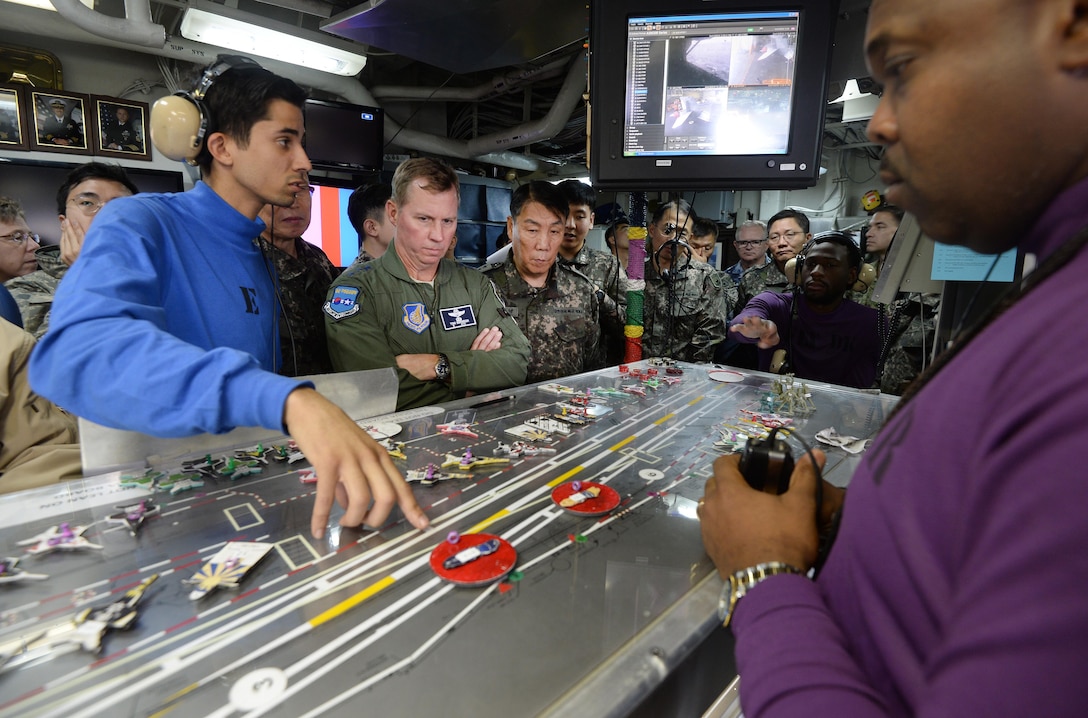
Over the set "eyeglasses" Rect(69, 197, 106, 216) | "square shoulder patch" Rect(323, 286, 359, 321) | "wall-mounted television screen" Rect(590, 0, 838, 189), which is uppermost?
"wall-mounted television screen" Rect(590, 0, 838, 189)

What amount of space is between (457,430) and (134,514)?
0.72 metres

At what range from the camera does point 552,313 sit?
304 centimetres

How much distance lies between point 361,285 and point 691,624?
1925 millimetres

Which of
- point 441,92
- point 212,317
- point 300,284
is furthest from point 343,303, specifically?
point 441,92

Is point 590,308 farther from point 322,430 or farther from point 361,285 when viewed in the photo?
point 322,430

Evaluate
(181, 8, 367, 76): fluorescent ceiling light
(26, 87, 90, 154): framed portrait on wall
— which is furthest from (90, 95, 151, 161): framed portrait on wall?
(181, 8, 367, 76): fluorescent ceiling light

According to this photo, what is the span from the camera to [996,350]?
18.4 inches

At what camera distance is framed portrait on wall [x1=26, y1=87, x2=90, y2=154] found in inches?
161

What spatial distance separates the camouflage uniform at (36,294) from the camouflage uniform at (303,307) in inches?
42.2

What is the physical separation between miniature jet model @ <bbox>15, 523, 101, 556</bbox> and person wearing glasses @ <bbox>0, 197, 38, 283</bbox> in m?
3.05

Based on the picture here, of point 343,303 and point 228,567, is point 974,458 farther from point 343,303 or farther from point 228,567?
point 343,303

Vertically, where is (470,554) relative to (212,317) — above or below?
below

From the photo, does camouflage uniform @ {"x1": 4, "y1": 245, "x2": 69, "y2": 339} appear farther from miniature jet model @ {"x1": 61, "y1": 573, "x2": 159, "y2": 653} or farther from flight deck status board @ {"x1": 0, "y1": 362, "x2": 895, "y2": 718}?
miniature jet model @ {"x1": 61, "y1": 573, "x2": 159, "y2": 653}

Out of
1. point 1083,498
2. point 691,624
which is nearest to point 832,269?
point 691,624
